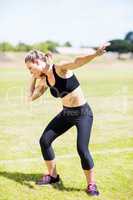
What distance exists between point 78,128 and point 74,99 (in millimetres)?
466

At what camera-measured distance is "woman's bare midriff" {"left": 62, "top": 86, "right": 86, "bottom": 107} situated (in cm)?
676

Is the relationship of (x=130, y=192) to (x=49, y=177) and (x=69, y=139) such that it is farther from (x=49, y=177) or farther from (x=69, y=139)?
(x=69, y=139)

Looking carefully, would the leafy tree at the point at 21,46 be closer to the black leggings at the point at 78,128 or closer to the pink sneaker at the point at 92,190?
the black leggings at the point at 78,128

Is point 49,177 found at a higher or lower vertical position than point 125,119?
higher

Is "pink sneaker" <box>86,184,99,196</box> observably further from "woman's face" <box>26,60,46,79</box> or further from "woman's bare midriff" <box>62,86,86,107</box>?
"woman's face" <box>26,60,46,79</box>

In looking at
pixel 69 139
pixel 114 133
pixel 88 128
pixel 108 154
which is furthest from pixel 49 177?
pixel 114 133

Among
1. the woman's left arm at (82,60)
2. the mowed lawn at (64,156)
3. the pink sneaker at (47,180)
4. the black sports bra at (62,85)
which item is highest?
the woman's left arm at (82,60)

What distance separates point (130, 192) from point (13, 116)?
847 centimetres

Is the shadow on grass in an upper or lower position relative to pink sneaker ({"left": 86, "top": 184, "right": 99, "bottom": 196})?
lower

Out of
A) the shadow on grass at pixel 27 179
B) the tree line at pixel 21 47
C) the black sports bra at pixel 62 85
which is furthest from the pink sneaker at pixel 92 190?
the tree line at pixel 21 47

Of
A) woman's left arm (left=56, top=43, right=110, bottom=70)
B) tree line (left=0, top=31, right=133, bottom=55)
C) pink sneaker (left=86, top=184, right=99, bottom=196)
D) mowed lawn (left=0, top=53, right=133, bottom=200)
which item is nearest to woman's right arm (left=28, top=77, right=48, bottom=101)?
woman's left arm (left=56, top=43, right=110, bottom=70)

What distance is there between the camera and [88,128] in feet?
22.5

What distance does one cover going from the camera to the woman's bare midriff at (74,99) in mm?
6757

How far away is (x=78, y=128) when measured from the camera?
6852mm
